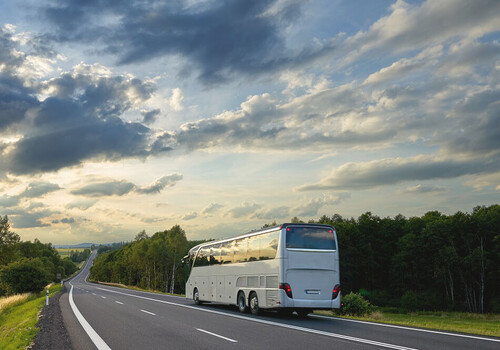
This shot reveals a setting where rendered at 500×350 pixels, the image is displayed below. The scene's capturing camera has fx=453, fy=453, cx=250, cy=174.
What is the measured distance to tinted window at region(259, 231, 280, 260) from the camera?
18.8m

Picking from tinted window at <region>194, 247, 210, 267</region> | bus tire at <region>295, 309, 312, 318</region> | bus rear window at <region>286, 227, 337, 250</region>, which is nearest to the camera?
bus rear window at <region>286, 227, 337, 250</region>

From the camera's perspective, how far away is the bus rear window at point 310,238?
18469 mm

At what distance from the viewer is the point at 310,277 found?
60.3 feet

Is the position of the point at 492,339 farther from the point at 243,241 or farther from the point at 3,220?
the point at 3,220

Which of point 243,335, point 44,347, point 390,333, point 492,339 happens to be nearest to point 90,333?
point 44,347

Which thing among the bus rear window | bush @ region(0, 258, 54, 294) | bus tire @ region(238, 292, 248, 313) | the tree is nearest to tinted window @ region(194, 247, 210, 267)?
bus tire @ region(238, 292, 248, 313)

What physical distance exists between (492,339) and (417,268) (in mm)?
65223

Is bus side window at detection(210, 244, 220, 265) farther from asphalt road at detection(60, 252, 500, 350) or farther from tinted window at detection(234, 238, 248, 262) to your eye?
asphalt road at detection(60, 252, 500, 350)

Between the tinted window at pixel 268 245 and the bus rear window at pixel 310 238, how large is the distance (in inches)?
24.2

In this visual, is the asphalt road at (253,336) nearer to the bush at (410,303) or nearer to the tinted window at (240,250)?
the tinted window at (240,250)

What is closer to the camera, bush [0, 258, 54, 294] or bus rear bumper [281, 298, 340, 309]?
bus rear bumper [281, 298, 340, 309]

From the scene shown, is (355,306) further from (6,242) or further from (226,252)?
(6,242)

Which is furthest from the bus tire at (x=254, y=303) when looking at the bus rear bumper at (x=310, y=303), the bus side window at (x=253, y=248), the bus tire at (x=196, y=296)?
the bus tire at (x=196, y=296)

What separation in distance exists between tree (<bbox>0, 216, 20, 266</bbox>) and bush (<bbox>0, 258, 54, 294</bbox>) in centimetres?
2333
